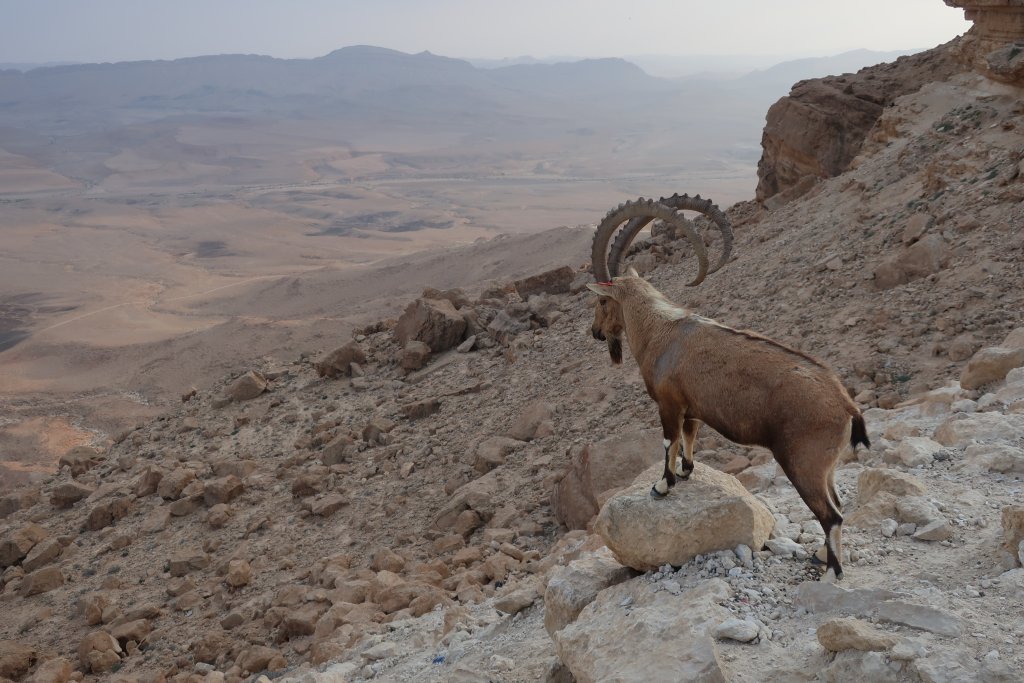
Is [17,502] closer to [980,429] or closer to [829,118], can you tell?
[980,429]

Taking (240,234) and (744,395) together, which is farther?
(240,234)

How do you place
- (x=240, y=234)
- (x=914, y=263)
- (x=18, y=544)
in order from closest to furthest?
(x=914, y=263), (x=18, y=544), (x=240, y=234)

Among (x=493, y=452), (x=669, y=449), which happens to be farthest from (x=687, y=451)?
(x=493, y=452)

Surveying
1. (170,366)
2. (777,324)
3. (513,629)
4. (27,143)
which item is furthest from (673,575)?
(27,143)

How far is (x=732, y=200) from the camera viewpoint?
275 feet

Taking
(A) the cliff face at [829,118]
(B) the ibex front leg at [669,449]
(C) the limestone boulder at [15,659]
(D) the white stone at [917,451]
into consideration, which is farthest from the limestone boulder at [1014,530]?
(A) the cliff face at [829,118]

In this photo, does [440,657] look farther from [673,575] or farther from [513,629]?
[673,575]

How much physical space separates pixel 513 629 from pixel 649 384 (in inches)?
77.1

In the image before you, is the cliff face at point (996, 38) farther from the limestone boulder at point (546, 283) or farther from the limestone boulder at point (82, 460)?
the limestone boulder at point (82, 460)

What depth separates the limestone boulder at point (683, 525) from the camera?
4.62 m

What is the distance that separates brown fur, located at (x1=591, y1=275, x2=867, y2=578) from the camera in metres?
4.25

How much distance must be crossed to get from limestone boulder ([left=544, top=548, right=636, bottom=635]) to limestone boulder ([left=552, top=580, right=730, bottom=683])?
0.75 feet

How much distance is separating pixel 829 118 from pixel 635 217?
14.1 metres

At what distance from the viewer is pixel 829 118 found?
754 inches
